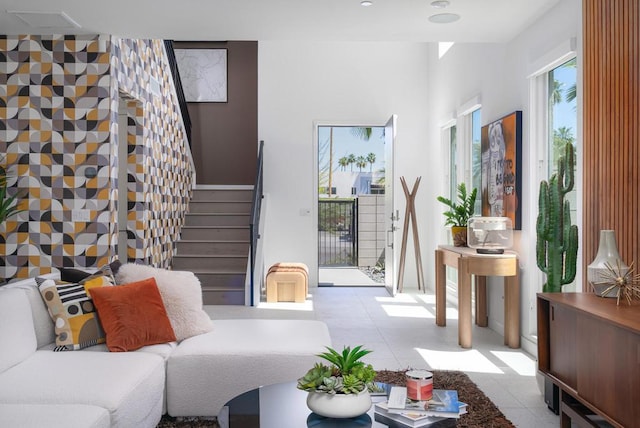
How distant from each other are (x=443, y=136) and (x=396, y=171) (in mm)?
893

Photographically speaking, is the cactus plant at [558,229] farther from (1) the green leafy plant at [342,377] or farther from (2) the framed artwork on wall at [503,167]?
(1) the green leafy plant at [342,377]

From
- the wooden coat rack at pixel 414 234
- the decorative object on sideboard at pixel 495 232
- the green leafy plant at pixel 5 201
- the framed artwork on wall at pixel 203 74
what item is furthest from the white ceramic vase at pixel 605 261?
the framed artwork on wall at pixel 203 74

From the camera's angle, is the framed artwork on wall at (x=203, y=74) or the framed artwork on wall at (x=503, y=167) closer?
the framed artwork on wall at (x=503, y=167)

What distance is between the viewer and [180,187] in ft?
25.7

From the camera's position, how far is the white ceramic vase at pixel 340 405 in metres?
2.11

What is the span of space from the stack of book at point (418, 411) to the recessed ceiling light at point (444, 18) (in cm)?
315

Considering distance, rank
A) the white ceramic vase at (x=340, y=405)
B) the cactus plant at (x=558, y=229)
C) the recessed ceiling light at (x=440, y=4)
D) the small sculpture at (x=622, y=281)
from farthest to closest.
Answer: the recessed ceiling light at (x=440, y=4) < the cactus plant at (x=558, y=229) < the small sculpture at (x=622, y=281) < the white ceramic vase at (x=340, y=405)

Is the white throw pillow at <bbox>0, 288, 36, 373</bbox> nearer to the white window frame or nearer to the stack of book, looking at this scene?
the stack of book

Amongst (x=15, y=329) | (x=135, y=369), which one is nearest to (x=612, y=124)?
(x=135, y=369)

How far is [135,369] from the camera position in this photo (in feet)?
9.07

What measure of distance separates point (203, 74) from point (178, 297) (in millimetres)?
6442

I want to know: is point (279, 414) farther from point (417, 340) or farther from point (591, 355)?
point (417, 340)

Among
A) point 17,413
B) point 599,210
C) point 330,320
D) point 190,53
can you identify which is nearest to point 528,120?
point 599,210

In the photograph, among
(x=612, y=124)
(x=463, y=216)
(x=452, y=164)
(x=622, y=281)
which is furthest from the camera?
(x=452, y=164)
